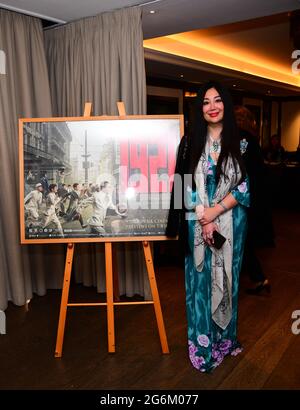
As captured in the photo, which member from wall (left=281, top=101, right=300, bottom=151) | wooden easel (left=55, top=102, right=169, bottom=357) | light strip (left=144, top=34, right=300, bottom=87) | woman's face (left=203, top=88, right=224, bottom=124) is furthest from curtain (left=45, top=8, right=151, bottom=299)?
wall (left=281, top=101, right=300, bottom=151)

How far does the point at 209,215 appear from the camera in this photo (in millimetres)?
2260

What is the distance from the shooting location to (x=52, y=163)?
2531 millimetres

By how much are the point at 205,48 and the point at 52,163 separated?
4.43 meters

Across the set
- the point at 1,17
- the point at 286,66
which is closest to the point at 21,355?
the point at 1,17

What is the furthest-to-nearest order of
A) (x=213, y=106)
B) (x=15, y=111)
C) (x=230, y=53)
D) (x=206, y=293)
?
(x=230, y=53) → (x=15, y=111) → (x=206, y=293) → (x=213, y=106)

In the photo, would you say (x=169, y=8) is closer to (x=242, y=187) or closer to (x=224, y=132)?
(x=224, y=132)

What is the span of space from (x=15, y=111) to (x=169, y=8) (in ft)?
4.90

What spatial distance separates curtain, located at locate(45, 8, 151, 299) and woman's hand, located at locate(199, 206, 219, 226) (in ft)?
4.03

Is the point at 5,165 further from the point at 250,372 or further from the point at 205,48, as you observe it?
the point at 205,48

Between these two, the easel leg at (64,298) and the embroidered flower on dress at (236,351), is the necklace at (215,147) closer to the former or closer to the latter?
the easel leg at (64,298)

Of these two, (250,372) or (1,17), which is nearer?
(250,372)

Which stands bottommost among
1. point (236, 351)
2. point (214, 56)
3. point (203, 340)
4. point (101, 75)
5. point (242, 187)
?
point (236, 351)

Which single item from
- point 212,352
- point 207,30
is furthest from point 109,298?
point 207,30

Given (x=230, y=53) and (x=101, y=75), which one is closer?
(x=101, y=75)
